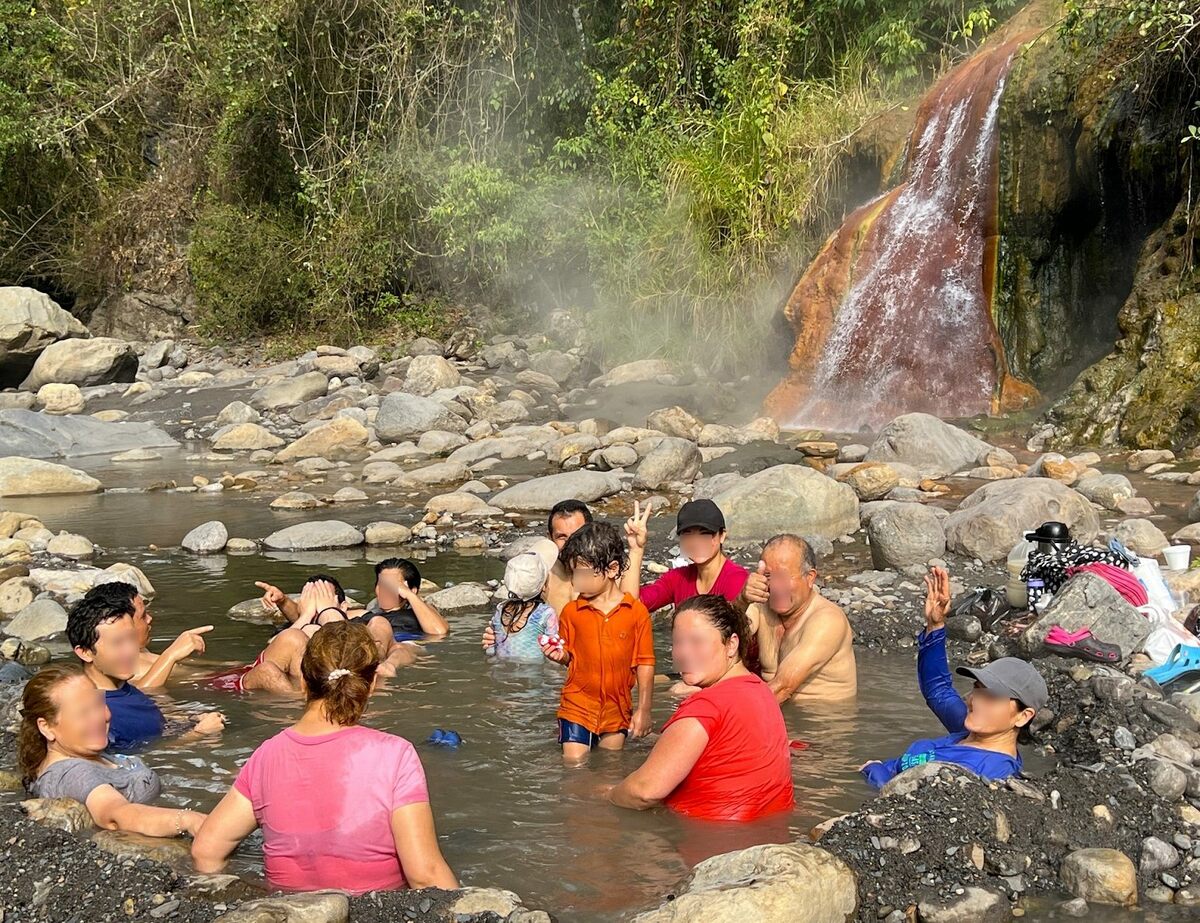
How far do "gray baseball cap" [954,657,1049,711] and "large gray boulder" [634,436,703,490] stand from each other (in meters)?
7.45

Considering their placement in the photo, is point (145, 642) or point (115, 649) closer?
point (115, 649)

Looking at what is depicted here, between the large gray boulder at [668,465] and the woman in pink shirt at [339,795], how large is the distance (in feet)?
27.7

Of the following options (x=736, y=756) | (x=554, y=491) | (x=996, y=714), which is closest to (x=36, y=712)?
(x=736, y=756)

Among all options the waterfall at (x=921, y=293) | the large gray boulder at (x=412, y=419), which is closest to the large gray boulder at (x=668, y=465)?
the waterfall at (x=921, y=293)

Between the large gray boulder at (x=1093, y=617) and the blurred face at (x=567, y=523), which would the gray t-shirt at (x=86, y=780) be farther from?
the large gray boulder at (x=1093, y=617)

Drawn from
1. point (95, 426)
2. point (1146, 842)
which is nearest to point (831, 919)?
point (1146, 842)

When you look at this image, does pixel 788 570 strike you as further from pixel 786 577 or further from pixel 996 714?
pixel 996 714

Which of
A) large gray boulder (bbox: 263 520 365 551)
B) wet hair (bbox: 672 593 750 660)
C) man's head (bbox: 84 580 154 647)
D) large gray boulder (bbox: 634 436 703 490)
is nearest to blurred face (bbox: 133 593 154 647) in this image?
man's head (bbox: 84 580 154 647)

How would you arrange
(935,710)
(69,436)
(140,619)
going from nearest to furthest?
(935,710)
(140,619)
(69,436)

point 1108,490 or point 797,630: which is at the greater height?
point 797,630

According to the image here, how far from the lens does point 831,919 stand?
4.05 metres

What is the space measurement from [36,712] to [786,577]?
134 inches

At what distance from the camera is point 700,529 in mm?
6496

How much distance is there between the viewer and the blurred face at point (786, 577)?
20.3 ft
